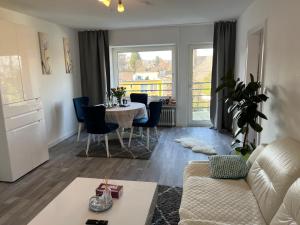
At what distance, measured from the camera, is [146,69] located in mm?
6020

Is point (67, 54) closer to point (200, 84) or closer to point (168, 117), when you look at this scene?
point (168, 117)

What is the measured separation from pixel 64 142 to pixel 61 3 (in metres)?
2.74

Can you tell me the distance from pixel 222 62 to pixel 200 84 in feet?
2.58

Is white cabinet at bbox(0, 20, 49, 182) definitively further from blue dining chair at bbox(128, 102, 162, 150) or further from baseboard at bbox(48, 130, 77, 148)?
blue dining chair at bbox(128, 102, 162, 150)

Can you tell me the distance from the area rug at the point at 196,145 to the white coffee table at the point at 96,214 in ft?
6.89

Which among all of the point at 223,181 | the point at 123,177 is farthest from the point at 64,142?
the point at 223,181

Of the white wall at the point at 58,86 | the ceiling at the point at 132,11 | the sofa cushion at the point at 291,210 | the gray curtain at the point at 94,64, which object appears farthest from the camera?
the gray curtain at the point at 94,64

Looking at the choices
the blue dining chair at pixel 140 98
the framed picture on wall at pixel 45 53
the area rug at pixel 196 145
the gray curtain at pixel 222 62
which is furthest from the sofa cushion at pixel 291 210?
the framed picture on wall at pixel 45 53

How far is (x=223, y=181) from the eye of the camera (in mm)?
2221

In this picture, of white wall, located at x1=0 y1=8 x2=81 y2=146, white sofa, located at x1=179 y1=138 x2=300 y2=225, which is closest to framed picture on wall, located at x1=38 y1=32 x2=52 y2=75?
white wall, located at x1=0 y1=8 x2=81 y2=146

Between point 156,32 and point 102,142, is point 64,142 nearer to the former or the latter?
point 102,142

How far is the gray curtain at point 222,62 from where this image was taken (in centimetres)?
510

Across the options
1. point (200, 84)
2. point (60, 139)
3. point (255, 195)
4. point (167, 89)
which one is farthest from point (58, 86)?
point (255, 195)

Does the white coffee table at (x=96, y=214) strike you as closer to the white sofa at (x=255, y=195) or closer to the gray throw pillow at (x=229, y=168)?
the white sofa at (x=255, y=195)
